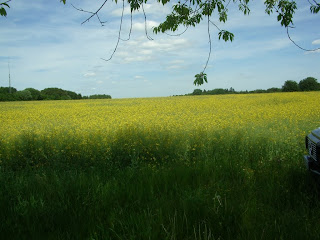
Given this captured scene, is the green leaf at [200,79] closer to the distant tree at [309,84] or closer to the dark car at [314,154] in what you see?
the dark car at [314,154]

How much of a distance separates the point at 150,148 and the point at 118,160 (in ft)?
2.72

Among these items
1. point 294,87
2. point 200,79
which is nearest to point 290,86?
point 294,87

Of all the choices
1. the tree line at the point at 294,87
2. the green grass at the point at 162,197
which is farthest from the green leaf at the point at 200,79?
the tree line at the point at 294,87

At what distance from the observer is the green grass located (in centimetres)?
272

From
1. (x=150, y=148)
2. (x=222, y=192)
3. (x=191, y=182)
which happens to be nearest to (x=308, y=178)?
(x=222, y=192)

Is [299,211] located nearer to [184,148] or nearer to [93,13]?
[184,148]

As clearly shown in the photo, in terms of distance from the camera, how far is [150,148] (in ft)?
20.4

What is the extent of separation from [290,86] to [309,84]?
4.53 m

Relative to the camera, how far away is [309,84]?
5450 centimetres

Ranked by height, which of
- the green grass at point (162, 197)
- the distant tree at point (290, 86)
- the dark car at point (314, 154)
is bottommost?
the green grass at point (162, 197)

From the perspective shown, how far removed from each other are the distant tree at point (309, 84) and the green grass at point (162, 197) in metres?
55.4

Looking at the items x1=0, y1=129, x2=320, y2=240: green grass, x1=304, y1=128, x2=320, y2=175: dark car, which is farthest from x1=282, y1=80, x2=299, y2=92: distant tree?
x1=304, y1=128, x2=320, y2=175: dark car

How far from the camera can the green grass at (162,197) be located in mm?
2717

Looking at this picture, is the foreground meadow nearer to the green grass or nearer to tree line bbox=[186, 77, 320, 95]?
the green grass
